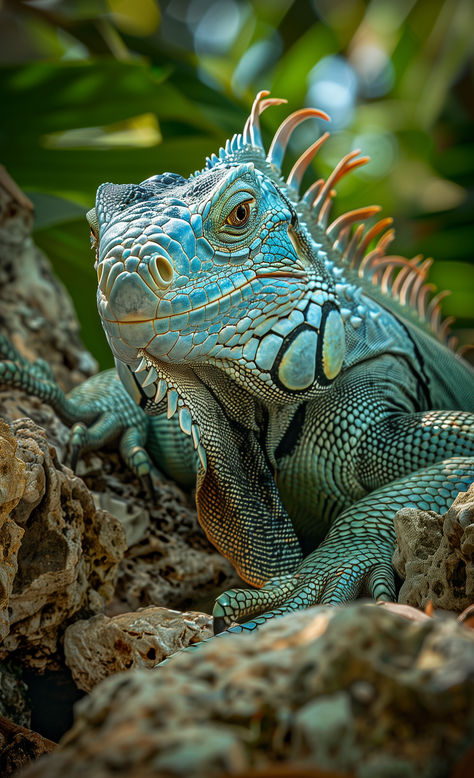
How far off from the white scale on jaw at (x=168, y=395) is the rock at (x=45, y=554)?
12.1 inches

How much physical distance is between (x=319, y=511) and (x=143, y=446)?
75 centimetres

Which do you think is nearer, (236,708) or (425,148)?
(236,708)

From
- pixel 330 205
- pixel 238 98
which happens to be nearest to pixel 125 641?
pixel 330 205

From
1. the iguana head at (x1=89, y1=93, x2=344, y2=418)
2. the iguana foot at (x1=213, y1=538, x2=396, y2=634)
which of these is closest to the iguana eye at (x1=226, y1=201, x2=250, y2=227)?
the iguana head at (x1=89, y1=93, x2=344, y2=418)

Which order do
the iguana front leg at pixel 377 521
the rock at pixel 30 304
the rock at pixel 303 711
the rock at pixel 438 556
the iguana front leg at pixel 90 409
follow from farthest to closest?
the rock at pixel 30 304
the iguana front leg at pixel 90 409
the iguana front leg at pixel 377 521
the rock at pixel 438 556
the rock at pixel 303 711

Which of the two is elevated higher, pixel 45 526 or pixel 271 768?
pixel 45 526

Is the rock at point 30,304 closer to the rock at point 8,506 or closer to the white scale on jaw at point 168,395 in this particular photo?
the white scale on jaw at point 168,395

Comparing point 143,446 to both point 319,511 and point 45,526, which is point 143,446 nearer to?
point 319,511

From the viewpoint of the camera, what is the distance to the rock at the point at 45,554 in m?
1.78

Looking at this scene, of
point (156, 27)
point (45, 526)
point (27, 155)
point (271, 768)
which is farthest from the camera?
point (156, 27)

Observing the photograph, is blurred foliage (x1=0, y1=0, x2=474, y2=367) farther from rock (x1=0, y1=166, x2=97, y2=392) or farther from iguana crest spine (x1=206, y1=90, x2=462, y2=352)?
iguana crest spine (x1=206, y1=90, x2=462, y2=352)

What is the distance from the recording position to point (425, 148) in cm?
659

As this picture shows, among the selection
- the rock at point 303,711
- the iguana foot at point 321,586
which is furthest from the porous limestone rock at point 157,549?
the rock at point 303,711

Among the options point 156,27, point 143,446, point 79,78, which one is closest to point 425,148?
point 156,27
